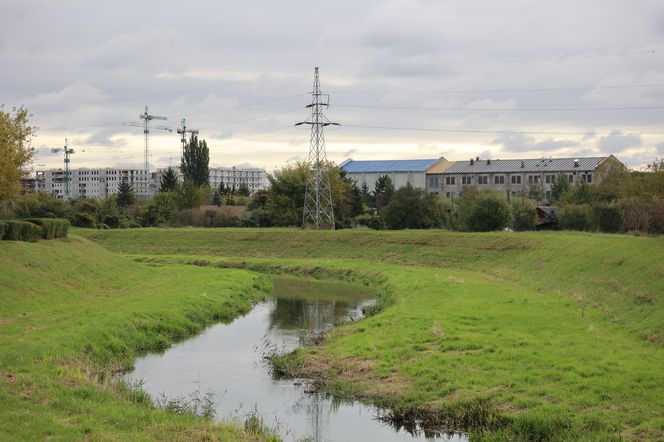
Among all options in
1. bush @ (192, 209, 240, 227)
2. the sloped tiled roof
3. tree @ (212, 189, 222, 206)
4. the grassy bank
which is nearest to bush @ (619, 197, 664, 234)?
the grassy bank

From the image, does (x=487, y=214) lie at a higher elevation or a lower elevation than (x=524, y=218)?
higher

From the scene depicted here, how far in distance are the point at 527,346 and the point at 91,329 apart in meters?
13.4

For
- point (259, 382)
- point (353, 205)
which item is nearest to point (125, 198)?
point (353, 205)

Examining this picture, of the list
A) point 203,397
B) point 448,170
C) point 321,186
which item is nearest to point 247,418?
point 203,397

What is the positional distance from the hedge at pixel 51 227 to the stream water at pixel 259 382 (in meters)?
14.5

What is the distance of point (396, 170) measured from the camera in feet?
518

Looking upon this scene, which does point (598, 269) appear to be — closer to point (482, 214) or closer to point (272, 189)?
point (482, 214)

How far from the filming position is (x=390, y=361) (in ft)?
73.2

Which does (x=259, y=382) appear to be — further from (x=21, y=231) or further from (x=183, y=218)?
(x=183, y=218)

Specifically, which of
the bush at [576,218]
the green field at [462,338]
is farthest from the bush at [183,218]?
the bush at [576,218]

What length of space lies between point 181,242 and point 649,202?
44.5 metres

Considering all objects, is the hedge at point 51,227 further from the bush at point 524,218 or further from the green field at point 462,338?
the bush at point 524,218

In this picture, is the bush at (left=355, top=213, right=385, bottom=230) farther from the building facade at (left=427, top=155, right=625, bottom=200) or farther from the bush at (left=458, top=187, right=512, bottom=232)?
the building facade at (left=427, top=155, right=625, bottom=200)

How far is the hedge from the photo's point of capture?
44.4m
